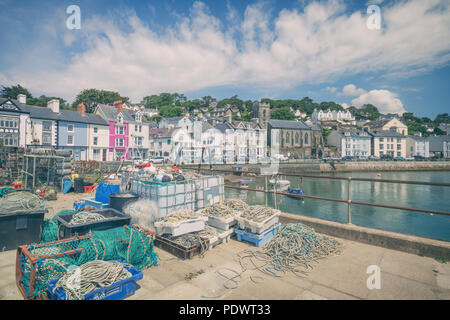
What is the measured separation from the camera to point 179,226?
4711 mm

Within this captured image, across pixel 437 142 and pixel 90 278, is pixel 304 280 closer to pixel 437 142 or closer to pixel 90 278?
pixel 90 278

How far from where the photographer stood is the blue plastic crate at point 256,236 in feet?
16.5

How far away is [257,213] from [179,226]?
1717 mm

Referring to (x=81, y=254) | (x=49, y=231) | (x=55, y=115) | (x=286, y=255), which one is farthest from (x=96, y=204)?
(x=55, y=115)

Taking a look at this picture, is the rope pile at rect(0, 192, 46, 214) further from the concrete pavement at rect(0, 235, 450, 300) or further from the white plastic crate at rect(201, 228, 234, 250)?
the white plastic crate at rect(201, 228, 234, 250)

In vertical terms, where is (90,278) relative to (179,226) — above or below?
below

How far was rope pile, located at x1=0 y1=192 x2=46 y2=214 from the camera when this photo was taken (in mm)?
4820

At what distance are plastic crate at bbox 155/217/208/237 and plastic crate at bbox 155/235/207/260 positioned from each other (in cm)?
16
